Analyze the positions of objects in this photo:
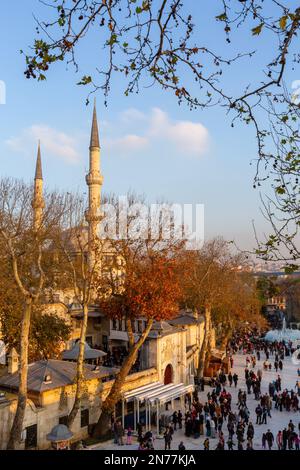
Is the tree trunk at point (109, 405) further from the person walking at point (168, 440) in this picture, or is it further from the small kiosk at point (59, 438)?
the small kiosk at point (59, 438)

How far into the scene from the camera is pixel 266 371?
91.8 ft

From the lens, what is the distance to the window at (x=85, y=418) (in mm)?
15798

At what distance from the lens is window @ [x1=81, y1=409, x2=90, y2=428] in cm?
1580

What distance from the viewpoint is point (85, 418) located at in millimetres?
15938

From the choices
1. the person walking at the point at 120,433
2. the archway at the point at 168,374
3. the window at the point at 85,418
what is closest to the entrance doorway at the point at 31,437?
the window at the point at 85,418

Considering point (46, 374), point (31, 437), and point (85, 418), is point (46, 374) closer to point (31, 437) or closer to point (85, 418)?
point (31, 437)

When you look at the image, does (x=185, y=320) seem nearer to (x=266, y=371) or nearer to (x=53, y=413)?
(x=266, y=371)

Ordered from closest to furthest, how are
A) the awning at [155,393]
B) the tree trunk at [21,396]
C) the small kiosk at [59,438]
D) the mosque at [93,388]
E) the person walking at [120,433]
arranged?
the small kiosk at [59,438] < the tree trunk at [21,396] < the mosque at [93,388] < the person walking at [120,433] < the awning at [155,393]

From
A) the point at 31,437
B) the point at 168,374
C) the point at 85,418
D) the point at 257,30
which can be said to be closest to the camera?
the point at 257,30

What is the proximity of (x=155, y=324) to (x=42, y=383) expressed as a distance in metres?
8.69

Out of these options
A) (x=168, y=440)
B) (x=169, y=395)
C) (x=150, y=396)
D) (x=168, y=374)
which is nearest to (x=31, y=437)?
(x=168, y=440)

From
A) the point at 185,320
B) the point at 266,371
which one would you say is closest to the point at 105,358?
the point at 185,320

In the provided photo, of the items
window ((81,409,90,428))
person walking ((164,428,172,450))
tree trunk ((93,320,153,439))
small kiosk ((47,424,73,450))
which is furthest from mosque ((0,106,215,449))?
small kiosk ((47,424,73,450))

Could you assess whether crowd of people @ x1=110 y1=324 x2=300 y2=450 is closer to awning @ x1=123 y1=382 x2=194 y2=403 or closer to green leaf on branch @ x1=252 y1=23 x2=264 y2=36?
awning @ x1=123 y1=382 x2=194 y2=403
